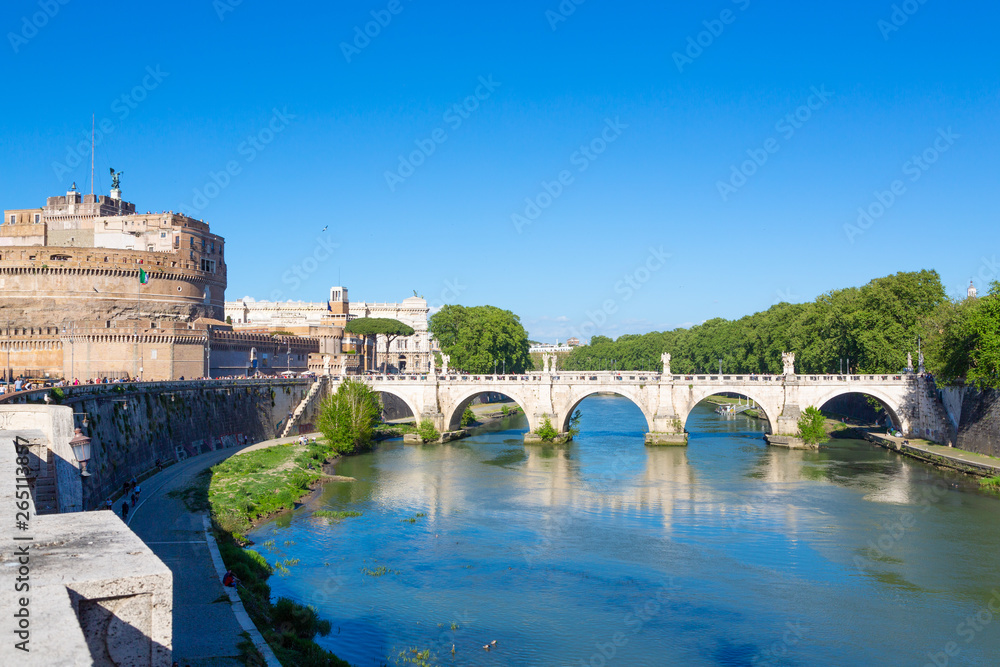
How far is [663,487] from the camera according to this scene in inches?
1551

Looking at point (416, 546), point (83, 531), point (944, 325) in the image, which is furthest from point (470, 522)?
point (944, 325)

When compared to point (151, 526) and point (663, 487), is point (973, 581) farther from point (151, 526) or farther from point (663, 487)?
point (151, 526)

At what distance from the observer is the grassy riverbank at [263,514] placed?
1731cm

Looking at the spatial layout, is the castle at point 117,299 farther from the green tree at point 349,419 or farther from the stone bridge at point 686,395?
the stone bridge at point 686,395

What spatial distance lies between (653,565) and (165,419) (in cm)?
2520

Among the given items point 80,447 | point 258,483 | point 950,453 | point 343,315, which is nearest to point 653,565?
point 80,447

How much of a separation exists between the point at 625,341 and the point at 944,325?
10703 centimetres

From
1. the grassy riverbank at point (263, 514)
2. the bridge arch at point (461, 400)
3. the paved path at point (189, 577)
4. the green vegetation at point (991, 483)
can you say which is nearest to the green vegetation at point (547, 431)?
the bridge arch at point (461, 400)

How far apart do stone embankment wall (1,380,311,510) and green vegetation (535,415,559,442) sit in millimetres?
17447

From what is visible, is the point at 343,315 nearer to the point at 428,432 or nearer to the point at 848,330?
the point at 428,432

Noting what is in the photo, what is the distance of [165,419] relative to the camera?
40.1 m

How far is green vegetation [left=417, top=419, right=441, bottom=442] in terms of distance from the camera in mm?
56781

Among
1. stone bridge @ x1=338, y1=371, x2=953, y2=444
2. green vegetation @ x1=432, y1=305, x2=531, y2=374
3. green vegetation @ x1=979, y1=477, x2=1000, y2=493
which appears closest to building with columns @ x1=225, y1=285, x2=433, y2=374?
green vegetation @ x1=432, y1=305, x2=531, y2=374

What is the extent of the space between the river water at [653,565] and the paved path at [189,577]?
2.64 metres
